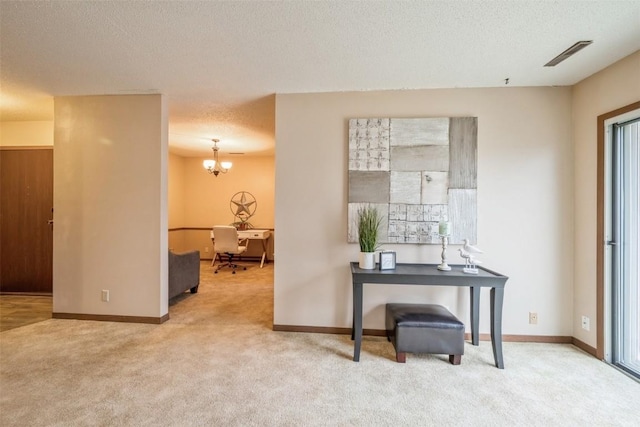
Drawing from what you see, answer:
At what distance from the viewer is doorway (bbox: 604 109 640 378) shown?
235cm

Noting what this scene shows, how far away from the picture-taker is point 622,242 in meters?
2.42

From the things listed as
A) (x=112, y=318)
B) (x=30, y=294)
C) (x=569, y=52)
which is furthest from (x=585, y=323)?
(x=30, y=294)

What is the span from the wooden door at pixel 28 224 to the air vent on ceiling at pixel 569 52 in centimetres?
600

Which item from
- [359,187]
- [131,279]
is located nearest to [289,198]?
[359,187]

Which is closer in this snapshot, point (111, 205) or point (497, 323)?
point (497, 323)

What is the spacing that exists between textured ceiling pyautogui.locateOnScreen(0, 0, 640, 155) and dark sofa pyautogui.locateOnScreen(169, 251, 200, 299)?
2.02 meters

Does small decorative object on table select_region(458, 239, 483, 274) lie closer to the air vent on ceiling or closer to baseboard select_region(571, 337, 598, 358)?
baseboard select_region(571, 337, 598, 358)

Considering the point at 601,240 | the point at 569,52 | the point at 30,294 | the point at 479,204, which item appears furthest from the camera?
the point at 30,294

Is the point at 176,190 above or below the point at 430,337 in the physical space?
above

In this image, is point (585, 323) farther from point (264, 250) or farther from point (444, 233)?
point (264, 250)

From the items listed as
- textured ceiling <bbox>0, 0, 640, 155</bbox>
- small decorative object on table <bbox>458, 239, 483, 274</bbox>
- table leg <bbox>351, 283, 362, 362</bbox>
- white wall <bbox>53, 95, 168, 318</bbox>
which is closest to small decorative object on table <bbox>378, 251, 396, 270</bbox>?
table leg <bbox>351, 283, 362, 362</bbox>

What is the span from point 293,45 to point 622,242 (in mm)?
3030

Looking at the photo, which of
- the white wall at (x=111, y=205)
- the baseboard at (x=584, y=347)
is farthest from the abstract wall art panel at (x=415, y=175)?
the white wall at (x=111, y=205)

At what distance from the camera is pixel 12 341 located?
9.04 feet
